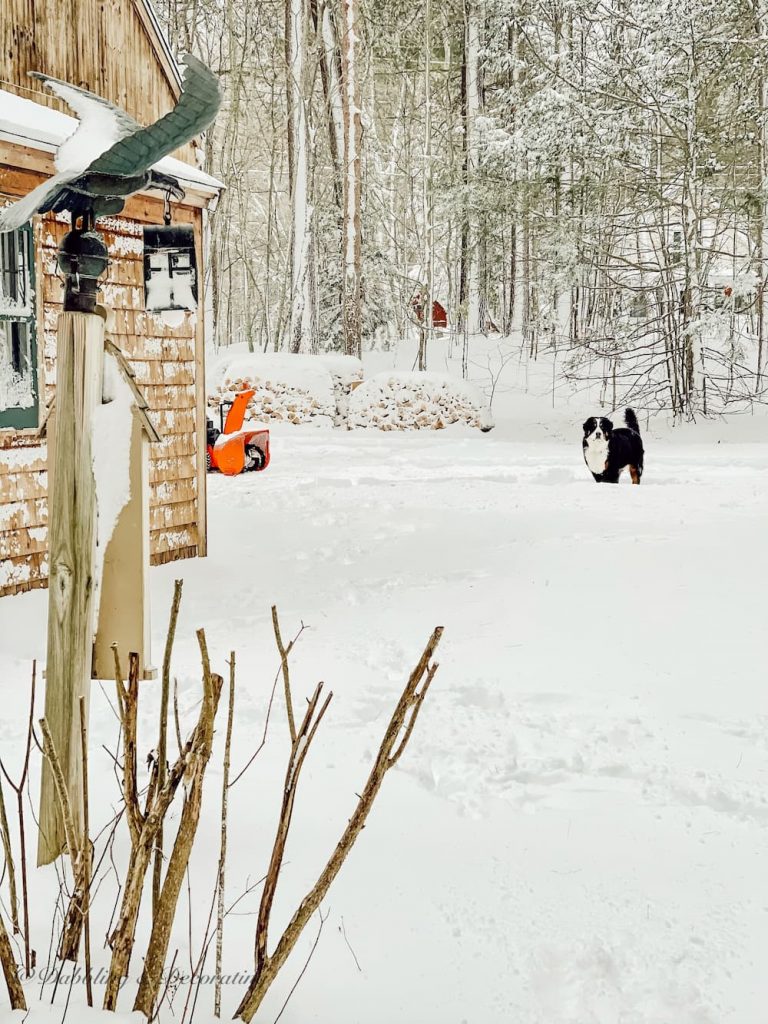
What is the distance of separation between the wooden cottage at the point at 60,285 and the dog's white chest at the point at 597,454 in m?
4.32

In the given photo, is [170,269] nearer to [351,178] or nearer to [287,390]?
[287,390]

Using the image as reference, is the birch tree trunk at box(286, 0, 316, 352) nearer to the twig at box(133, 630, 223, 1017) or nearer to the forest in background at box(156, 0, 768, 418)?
the forest in background at box(156, 0, 768, 418)

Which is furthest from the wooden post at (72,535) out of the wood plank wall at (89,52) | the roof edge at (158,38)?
the roof edge at (158,38)

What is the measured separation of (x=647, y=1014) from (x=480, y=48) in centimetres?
2494

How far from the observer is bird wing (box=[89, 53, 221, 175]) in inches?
89.9

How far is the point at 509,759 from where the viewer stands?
3.76 metres

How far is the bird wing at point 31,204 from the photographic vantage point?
7.47 ft

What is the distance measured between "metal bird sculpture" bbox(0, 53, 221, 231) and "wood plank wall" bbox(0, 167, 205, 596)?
352 cm

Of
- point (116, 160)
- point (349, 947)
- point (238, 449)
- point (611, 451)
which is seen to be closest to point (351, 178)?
point (238, 449)

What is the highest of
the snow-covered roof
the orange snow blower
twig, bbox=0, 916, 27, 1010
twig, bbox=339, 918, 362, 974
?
the snow-covered roof

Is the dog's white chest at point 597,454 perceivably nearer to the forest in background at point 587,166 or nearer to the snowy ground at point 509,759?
the snowy ground at point 509,759

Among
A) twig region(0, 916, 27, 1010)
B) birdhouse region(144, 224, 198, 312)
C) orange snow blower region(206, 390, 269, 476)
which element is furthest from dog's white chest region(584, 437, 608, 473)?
twig region(0, 916, 27, 1010)

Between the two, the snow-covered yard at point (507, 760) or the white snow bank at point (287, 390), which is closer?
the snow-covered yard at point (507, 760)

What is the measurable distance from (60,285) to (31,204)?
448 cm
